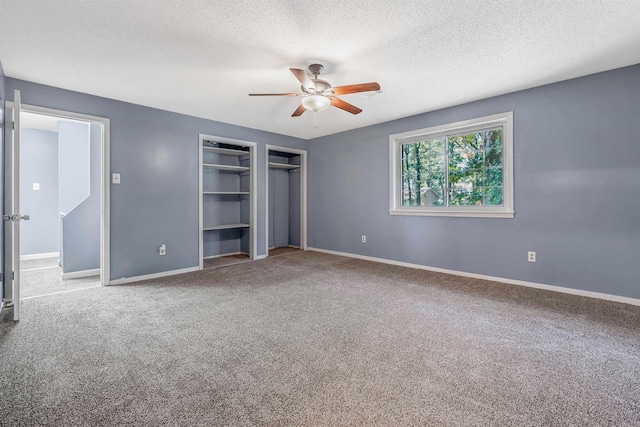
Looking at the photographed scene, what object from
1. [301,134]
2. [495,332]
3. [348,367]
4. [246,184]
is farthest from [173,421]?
[301,134]

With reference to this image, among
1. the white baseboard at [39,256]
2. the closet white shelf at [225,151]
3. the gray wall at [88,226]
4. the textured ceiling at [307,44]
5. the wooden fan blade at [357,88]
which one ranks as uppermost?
the textured ceiling at [307,44]

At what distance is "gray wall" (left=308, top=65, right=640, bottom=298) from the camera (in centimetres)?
289

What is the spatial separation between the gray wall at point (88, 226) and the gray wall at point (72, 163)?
0.11 m

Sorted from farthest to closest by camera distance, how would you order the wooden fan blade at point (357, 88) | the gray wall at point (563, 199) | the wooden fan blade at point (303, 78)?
the gray wall at point (563, 199) < the wooden fan blade at point (357, 88) < the wooden fan blade at point (303, 78)

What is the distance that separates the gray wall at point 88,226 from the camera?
4117mm

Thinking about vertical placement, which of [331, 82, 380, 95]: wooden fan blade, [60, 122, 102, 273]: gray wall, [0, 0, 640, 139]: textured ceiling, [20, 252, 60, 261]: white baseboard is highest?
[0, 0, 640, 139]: textured ceiling

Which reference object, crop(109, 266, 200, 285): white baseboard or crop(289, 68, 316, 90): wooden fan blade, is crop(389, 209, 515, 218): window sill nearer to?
crop(289, 68, 316, 90): wooden fan blade

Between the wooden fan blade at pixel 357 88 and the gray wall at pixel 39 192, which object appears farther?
the gray wall at pixel 39 192

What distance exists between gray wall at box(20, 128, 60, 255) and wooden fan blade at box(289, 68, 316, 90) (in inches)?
232

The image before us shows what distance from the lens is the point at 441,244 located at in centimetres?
421

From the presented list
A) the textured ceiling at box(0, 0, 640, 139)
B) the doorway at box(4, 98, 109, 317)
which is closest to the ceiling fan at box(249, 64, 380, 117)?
the textured ceiling at box(0, 0, 640, 139)

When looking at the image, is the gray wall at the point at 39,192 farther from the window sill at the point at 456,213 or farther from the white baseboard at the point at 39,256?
the window sill at the point at 456,213

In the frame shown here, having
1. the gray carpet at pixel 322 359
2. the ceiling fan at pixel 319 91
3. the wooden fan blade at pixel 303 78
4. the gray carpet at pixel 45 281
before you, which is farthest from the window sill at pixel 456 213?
the gray carpet at pixel 45 281

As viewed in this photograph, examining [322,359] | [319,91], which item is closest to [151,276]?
[322,359]
